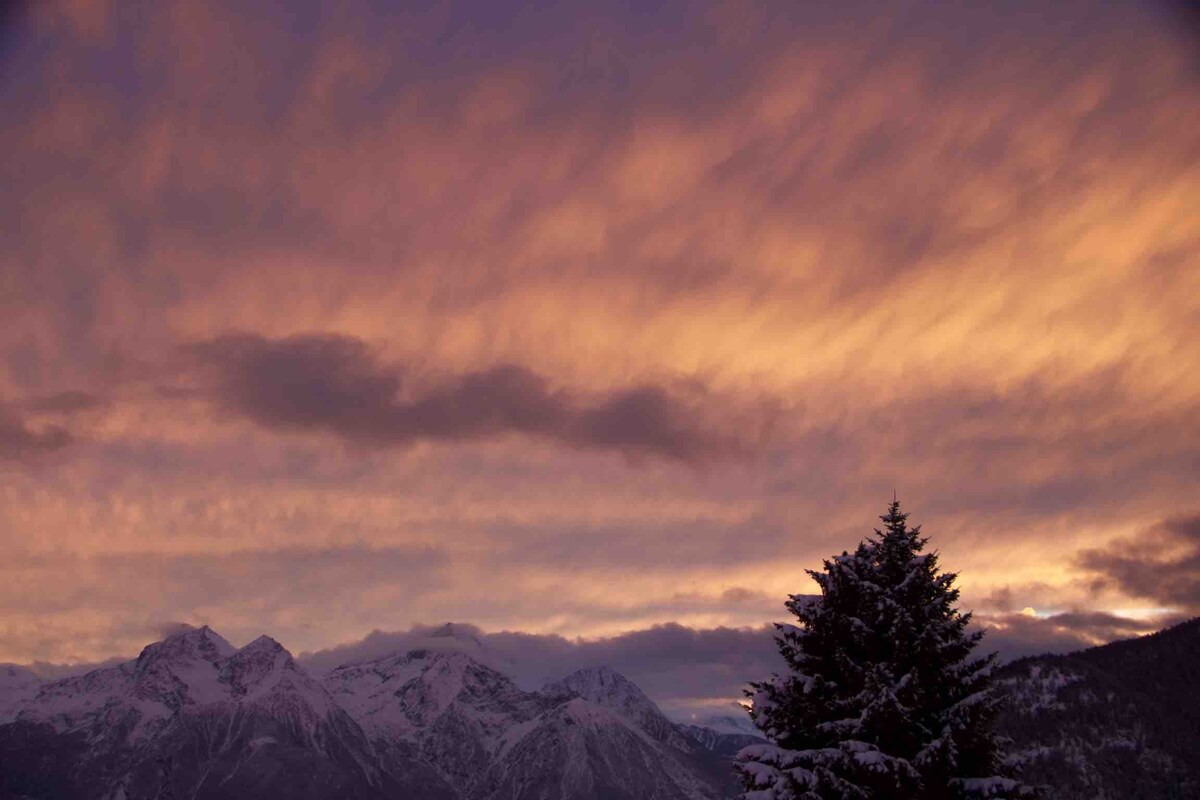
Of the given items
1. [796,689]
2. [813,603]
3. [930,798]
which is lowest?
[930,798]

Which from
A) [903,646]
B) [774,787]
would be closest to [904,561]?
[903,646]

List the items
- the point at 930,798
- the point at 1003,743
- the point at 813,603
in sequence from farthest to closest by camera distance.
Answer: the point at 813,603 → the point at 1003,743 → the point at 930,798

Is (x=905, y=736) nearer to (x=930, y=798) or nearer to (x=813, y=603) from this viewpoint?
(x=930, y=798)

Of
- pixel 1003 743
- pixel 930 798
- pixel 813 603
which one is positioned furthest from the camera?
pixel 813 603

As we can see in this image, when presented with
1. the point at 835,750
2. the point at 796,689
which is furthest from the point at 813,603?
the point at 835,750

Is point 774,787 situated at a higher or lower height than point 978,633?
lower

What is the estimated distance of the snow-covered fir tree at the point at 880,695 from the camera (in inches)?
1083

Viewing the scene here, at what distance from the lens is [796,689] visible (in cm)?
3083

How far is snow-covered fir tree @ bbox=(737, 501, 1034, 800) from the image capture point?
27.5 m

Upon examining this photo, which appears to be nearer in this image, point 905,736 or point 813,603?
point 905,736

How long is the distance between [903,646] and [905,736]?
8.14 feet

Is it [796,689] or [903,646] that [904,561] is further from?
[796,689]

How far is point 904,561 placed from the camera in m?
30.4

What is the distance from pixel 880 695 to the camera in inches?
1100
